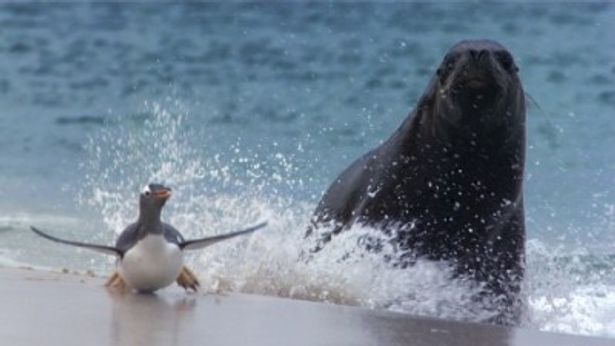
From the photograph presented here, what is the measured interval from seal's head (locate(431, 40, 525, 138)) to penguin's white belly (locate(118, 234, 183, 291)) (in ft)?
3.78

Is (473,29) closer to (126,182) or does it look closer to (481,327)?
(126,182)

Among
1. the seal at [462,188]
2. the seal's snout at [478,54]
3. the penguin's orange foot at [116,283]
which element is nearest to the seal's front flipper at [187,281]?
the penguin's orange foot at [116,283]

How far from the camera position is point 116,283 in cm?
597

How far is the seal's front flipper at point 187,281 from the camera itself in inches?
238

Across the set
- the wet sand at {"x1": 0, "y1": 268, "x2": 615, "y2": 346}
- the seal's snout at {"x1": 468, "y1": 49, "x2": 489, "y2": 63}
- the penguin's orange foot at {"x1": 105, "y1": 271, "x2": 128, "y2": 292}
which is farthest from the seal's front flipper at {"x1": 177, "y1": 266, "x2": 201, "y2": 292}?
the seal's snout at {"x1": 468, "y1": 49, "x2": 489, "y2": 63}

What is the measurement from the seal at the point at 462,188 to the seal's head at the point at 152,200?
106 centimetres

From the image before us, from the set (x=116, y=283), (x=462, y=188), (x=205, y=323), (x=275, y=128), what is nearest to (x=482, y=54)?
(x=462, y=188)

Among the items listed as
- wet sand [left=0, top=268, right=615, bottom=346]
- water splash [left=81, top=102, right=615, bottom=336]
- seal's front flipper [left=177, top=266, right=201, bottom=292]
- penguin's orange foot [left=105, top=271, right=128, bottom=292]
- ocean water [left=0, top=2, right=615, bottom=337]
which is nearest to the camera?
wet sand [left=0, top=268, right=615, bottom=346]

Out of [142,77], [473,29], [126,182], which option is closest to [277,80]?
[142,77]

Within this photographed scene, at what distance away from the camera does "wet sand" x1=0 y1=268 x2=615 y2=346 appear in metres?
4.54

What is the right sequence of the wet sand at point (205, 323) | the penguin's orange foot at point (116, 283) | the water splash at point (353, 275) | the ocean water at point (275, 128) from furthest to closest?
the ocean water at point (275, 128)
the water splash at point (353, 275)
the penguin's orange foot at point (116, 283)
the wet sand at point (205, 323)

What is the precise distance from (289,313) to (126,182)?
8.63m

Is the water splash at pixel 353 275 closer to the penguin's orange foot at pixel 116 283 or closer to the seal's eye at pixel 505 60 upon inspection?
Answer: the penguin's orange foot at pixel 116 283

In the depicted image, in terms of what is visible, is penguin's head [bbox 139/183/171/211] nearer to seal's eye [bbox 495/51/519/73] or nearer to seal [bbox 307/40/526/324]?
seal [bbox 307/40/526/324]
